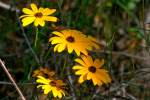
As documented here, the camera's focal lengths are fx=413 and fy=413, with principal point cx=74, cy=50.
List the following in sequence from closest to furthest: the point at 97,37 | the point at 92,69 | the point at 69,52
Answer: the point at 69,52, the point at 92,69, the point at 97,37

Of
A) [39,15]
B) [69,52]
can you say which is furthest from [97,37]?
[69,52]

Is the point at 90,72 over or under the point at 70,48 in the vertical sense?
under

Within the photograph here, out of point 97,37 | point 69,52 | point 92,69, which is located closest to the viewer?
point 69,52

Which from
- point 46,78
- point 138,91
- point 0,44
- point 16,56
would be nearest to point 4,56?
point 16,56

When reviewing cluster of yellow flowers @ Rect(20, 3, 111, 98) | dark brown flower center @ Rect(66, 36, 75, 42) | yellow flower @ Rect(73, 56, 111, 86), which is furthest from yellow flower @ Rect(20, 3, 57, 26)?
yellow flower @ Rect(73, 56, 111, 86)

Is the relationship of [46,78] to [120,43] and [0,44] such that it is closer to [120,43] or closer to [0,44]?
[0,44]

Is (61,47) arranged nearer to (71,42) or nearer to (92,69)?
(71,42)

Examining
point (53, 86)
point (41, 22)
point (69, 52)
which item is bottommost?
point (53, 86)

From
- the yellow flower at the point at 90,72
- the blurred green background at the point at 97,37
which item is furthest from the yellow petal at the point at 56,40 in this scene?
the blurred green background at the point at 97,37
